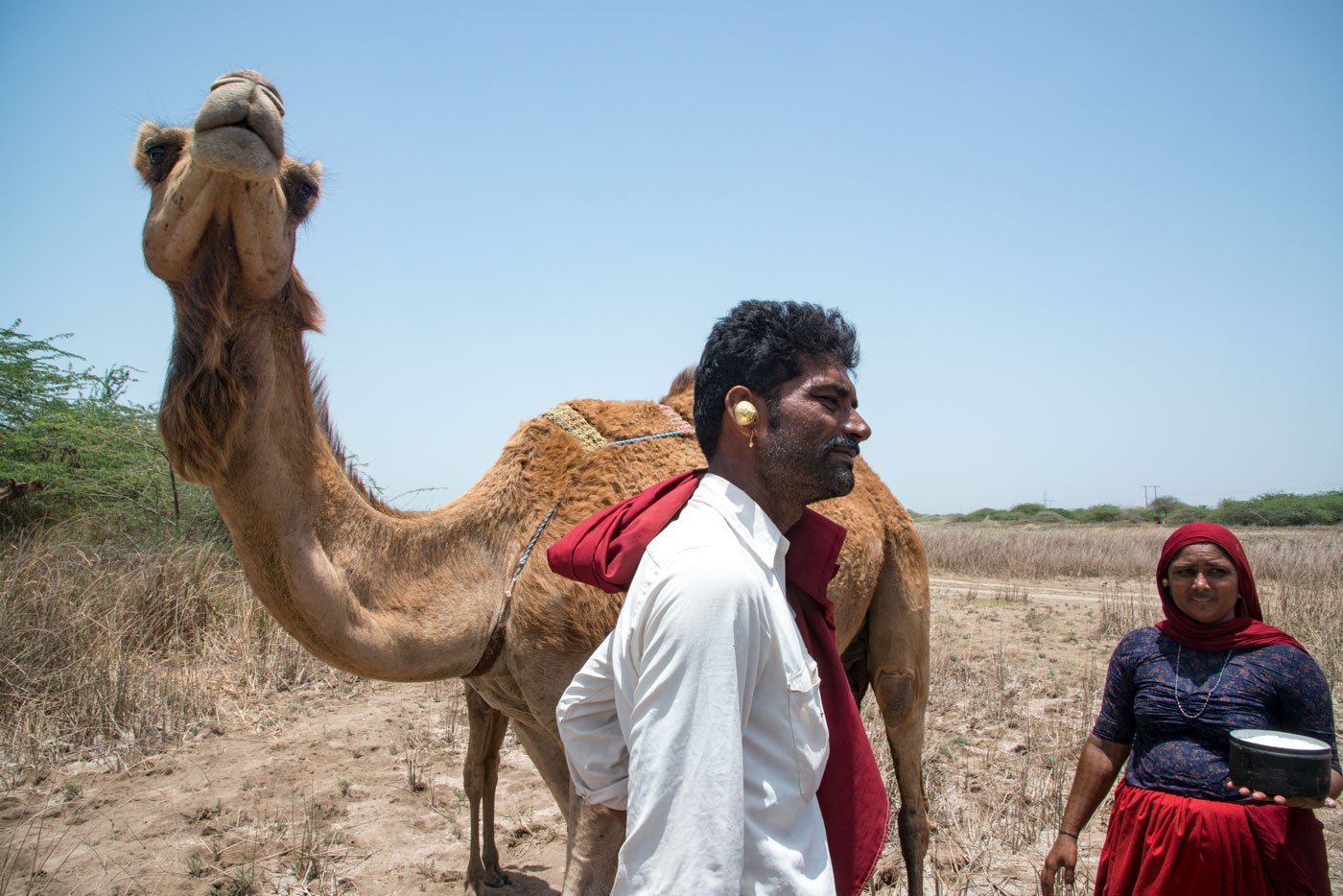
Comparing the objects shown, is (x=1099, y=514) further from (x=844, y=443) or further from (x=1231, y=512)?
(x=844, y=443)

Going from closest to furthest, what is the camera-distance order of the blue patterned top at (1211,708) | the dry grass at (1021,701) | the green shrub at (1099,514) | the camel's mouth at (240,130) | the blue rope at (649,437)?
1. the camel's mouth at (240,130)
2. the blue patterned top at (1211,708)
3. the blue rope at (649,437)
4. the dry grass at (1021,701)
5. the green shrub at (1099,514)

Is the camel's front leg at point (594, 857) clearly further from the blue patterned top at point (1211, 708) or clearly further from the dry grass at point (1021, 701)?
the dry grass at point (1021, 701)

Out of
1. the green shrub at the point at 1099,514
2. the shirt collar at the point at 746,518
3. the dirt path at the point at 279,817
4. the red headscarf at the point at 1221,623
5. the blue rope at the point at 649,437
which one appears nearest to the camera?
the shirt collar at the point at 746,518

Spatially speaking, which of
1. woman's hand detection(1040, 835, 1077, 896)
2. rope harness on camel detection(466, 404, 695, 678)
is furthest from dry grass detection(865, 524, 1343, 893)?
rope harness on camel detection(466, 404, 695, 678)

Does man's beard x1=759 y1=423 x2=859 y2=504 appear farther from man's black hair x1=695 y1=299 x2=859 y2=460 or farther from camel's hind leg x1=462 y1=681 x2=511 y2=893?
camel's hind leg x1=462 y1=681 x2=511 y2=893

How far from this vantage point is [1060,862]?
3088mm

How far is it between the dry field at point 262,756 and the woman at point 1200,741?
1.55 meters

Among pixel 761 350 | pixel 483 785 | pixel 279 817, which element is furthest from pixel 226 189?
pixel 279 817

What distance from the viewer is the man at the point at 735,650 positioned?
128cm

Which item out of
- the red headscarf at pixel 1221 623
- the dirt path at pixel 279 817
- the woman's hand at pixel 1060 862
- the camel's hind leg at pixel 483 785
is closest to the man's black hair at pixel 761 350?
the red headscarf at pixel 1221 623

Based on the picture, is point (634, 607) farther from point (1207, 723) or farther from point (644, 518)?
point (1207, 723)

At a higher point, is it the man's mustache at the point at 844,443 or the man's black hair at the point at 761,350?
the man's black hair at the point at 761,350

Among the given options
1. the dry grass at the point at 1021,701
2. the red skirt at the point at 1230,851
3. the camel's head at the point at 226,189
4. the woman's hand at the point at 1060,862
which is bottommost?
the dry grass at the point at 1021,701

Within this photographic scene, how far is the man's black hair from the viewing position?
1.78m
